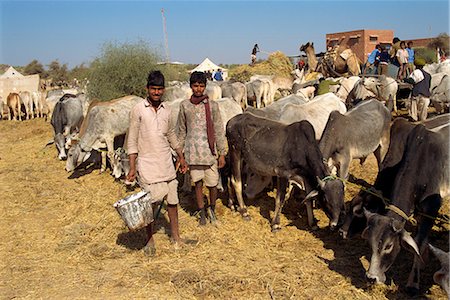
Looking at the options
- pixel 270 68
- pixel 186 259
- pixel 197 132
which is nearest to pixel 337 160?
pixel 197 132

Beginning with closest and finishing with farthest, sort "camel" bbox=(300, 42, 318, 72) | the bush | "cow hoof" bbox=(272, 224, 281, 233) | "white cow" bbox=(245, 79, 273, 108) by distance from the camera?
1. "cow hoof" bbox=(272, 224, 281, 233)
2. "camel" bbox=(300, 42, 318, 72)
3. "white cow" bbox=(245, 79, 273, 108)
4. the bush

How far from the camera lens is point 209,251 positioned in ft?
17.3

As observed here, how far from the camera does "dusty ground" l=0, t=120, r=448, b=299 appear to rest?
4.31m

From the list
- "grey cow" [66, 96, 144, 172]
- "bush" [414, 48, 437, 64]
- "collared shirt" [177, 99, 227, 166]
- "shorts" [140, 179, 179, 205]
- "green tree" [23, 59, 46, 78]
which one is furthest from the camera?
"green tree" [23, 59, 46, 78]

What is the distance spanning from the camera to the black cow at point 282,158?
17.6ft

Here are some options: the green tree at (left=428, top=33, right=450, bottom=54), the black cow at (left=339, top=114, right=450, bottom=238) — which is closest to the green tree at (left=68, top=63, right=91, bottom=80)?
the black cow at (left=339, top=114, right=450, bottom=238)

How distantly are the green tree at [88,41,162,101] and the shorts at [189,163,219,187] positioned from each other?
366 inches

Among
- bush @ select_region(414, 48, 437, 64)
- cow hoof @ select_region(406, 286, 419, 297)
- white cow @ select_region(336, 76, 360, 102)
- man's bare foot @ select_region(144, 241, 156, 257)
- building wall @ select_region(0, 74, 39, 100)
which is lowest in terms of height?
cow hoof @ select_region(406, 286, 419, 297)

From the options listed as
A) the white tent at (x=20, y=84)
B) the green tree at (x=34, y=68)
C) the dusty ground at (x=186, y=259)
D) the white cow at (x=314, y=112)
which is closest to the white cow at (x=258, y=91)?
the white cow at (x=314, y=112)

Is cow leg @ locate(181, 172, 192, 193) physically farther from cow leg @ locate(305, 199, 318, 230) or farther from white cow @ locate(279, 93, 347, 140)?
cow leg @ locate(305, 199, 318, 230)

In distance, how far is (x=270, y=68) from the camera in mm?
26656

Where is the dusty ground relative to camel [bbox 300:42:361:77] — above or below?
below

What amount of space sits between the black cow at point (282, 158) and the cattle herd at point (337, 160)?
1 centimetres

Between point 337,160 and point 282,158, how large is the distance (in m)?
1.20
